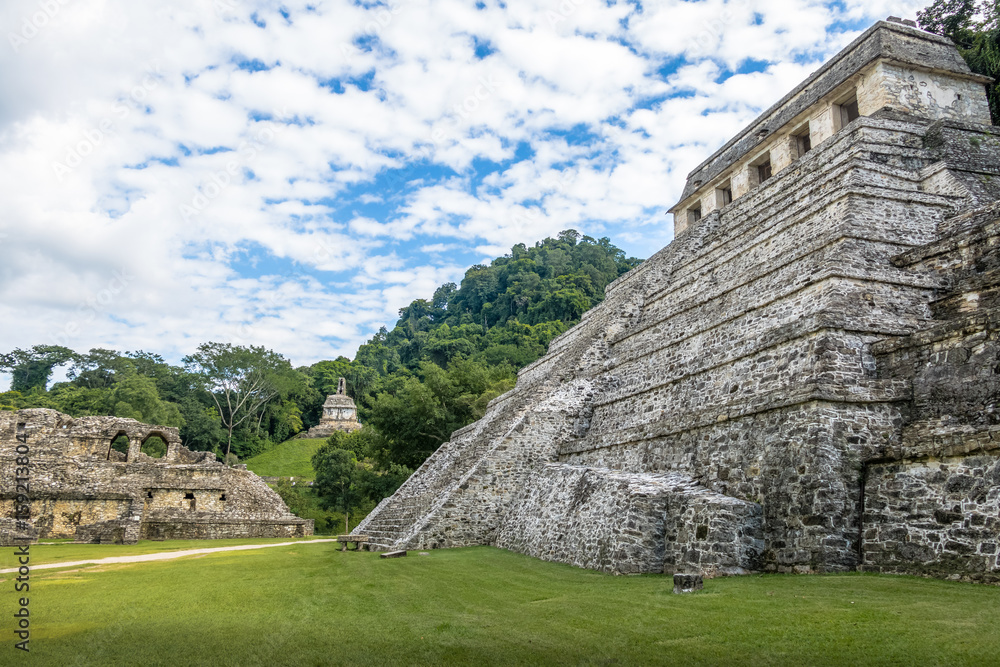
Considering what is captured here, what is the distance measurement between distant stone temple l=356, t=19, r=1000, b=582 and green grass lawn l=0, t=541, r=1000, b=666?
744mm

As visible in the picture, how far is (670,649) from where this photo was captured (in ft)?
14.6

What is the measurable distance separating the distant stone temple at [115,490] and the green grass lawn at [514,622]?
1302 centimetres

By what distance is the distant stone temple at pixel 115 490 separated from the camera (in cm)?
1914

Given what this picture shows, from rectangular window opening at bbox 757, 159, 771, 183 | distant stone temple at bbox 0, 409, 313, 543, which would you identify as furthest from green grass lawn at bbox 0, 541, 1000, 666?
rectangular window opening at bbox 757, 159, 771, 183

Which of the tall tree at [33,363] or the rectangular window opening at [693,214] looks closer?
the rectangular window opening at [693,214]

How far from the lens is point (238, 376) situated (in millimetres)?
54625

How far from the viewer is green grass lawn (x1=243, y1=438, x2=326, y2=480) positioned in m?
49.8

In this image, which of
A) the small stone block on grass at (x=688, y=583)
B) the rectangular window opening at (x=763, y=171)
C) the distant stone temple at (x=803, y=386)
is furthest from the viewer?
the rectangular window opening at (x=763, y=171)

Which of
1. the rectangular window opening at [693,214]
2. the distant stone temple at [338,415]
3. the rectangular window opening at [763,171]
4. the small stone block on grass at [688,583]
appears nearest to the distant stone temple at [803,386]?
the rectangular window opening at [763,171]

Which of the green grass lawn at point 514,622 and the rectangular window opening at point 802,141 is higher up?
the rectangular window opening at point 802,141

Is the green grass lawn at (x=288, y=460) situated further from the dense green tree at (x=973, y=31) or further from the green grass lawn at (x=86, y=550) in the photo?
the dense green tree at (x=973, y=31)

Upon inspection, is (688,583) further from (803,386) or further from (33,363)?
(33,363)

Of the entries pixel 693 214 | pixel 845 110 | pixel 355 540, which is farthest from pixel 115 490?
pixel 845 110

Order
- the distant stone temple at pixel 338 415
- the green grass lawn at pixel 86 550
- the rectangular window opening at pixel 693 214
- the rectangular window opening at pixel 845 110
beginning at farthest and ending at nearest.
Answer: the distant stone temple at pixel 338 415 < the rectangular window opening at pixel 693 214 < the rectangular window opening at pixel 845 110 < the green grass lawn at pixel 86 550
